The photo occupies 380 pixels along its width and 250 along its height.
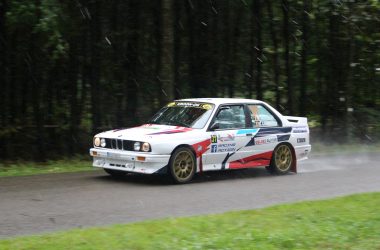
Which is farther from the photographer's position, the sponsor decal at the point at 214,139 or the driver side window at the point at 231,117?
the driver side window at the point at 231,117

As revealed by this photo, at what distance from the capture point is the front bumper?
10844mm

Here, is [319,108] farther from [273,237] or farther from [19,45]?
[273,237]

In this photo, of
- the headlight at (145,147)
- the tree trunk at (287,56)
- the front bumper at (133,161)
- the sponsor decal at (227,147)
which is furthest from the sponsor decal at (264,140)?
the tree trunk at (287,56)

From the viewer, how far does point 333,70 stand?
70.4 ft

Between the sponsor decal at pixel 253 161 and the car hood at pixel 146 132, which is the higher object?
the car hood at pixel 146 132

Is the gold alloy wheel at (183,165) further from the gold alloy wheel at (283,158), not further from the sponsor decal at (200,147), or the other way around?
the gold alloy wheel at (283,158)

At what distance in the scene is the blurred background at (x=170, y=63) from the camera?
1556 cm

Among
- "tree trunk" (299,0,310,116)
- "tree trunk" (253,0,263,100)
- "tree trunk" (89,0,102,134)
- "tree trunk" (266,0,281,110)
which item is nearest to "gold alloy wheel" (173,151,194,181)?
"tree trunk" (89,0,102,134)

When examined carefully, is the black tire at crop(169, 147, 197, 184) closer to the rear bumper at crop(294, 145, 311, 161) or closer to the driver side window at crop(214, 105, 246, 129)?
the driver side window at crop(214, 105, 246, 129)

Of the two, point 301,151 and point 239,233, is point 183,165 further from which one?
point 239,233

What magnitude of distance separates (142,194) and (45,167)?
4.66 meters

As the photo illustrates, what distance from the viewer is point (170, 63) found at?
1580 centimetres

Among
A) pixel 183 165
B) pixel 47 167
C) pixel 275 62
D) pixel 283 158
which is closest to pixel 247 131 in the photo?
pixel 283 158

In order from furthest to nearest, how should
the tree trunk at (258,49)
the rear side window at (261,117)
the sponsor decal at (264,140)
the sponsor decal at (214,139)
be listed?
the tree trunk at (258,49), the rear side window at (261,117), the sponsor decal at (264,140), the sponsor decal at (214,139)
